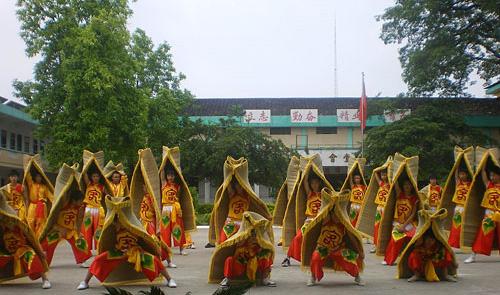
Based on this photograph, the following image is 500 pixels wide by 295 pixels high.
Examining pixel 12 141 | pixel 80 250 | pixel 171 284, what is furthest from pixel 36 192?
pixel 12 141

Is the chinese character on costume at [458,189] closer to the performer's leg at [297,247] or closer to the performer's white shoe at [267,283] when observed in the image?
the performer's leg at [297,247]

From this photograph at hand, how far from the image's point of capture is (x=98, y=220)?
11.4 metres

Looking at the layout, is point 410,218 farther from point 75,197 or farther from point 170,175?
point 75,197

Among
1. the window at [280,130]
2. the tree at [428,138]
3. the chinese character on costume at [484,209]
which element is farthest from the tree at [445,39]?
the chinese character on costume at [484,209]

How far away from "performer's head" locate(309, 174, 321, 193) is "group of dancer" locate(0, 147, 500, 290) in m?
0.02

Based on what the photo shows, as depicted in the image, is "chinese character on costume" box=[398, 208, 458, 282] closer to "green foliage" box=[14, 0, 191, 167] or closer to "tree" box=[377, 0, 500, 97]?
"green foliage" box=[14, 0, 191, 167]

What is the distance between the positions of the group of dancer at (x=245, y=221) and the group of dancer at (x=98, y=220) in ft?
0.05

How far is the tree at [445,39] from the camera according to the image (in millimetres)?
28016

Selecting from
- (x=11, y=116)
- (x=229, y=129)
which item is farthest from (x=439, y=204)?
(x=11, y=116)

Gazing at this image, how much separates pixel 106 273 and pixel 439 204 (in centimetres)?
791

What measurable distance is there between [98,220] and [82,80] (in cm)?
1263

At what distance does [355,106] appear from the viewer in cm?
4200

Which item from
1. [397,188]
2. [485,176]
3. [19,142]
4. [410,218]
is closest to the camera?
[410,218]

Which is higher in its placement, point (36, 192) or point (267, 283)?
point (36, 192)
